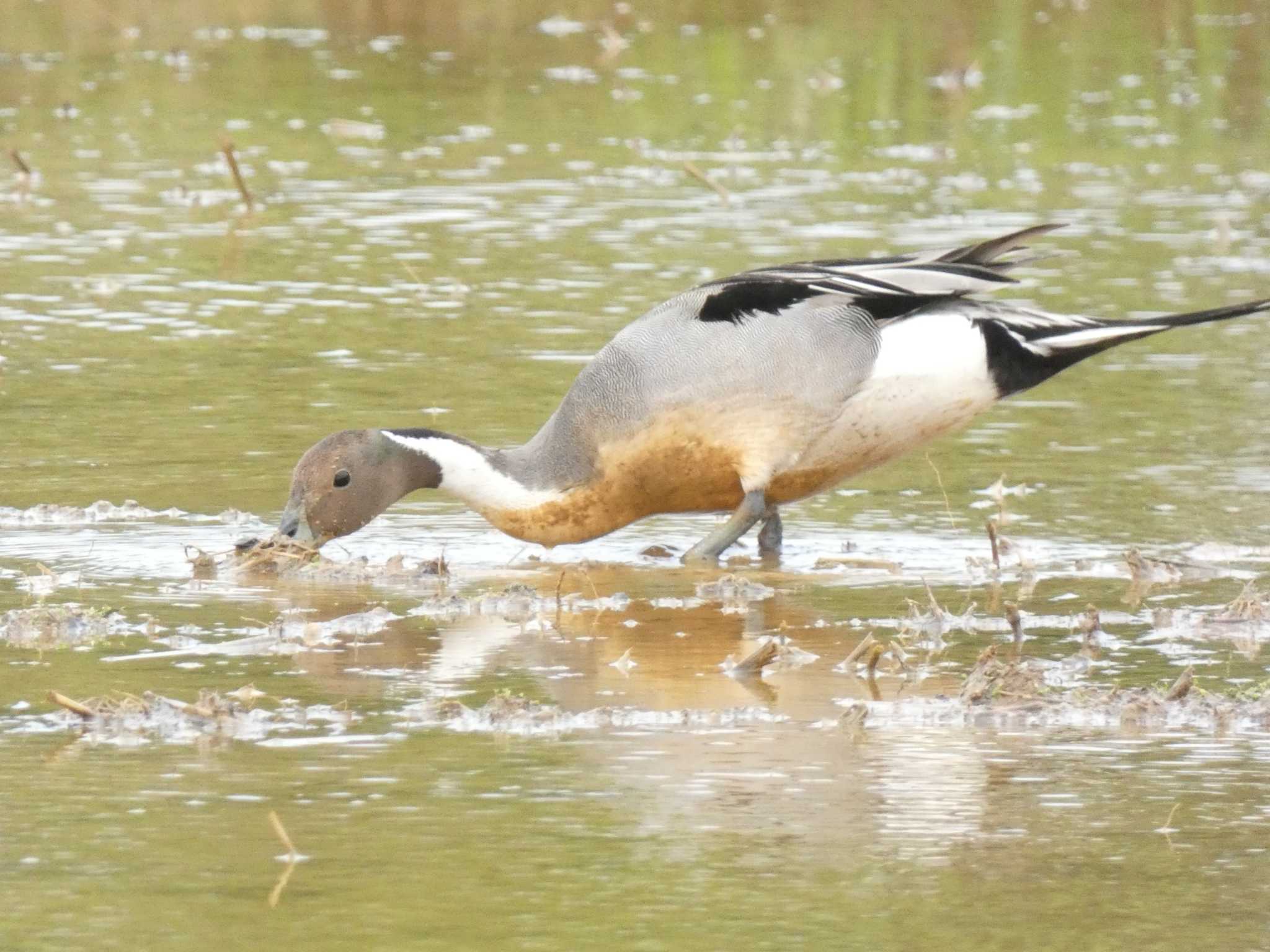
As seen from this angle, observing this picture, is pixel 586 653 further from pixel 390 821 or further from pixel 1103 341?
pixel 1103 341

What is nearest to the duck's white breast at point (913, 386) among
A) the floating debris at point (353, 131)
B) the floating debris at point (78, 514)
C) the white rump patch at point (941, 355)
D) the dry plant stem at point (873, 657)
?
the white rump patch at point (941, 355)

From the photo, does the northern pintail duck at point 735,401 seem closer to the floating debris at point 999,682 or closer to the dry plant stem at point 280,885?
the floating debris at point 999,682

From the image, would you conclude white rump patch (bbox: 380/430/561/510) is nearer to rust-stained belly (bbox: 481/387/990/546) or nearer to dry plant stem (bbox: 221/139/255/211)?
rust-stained belly (bbox: 481/387/990/546)

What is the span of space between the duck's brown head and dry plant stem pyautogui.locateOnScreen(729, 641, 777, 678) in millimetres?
1879

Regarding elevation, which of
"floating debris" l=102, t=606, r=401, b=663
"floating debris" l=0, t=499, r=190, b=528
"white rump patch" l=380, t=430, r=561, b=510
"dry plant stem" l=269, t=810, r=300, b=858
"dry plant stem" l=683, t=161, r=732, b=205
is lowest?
"dry plant stem" l=269, t=810, r=300, b=858

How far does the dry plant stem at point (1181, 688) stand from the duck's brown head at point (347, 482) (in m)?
2.87

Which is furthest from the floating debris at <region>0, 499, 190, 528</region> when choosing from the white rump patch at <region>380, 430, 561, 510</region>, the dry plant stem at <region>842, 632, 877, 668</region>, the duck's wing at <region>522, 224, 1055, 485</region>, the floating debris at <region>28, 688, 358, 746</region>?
the dry plant stem at <region>842, 632, 877, 668</region>

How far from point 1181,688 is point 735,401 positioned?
2.41 m

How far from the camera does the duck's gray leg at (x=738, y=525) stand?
321 inches

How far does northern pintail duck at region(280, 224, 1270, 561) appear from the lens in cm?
802

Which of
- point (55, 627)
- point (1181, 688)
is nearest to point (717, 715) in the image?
point (1181, 688)

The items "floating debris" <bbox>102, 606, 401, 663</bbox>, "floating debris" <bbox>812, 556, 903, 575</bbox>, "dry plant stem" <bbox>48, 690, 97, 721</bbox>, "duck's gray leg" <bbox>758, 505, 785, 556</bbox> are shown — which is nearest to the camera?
"dry plant stem" <bbox>48, 690, 97, 721</bbox>

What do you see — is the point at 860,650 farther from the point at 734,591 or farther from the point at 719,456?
the point at 719,456

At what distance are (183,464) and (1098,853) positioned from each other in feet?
16.8
